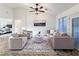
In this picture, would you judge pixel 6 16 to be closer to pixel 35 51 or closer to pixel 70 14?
pixel 35 51

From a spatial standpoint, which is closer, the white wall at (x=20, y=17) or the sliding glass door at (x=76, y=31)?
the white wall at (x=20, y=17)

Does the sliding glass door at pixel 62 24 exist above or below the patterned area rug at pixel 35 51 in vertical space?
above

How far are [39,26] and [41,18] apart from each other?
247 millimetres

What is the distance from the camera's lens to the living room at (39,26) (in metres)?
3.67

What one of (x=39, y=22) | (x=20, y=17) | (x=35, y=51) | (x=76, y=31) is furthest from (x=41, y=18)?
(x=76, y=31)

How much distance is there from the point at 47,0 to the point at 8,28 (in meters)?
1.49

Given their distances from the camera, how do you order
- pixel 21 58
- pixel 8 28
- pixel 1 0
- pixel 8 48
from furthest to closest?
pixel 8 48, pixel 8 28, pixel 21 58, pixel 1 0

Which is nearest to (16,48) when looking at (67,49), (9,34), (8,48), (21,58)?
(8,48)

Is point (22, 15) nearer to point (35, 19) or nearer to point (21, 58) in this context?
point (35, 19)

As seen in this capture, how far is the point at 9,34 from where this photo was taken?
3742 mm

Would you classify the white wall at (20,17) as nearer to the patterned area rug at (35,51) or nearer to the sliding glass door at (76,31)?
the patterned area rug at (35,51)

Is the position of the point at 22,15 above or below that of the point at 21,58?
above

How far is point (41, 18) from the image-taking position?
395 cm

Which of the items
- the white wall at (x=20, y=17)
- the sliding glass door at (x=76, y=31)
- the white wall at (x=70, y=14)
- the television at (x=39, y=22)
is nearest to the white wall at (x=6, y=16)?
the white wall at (x=20, y=17)
